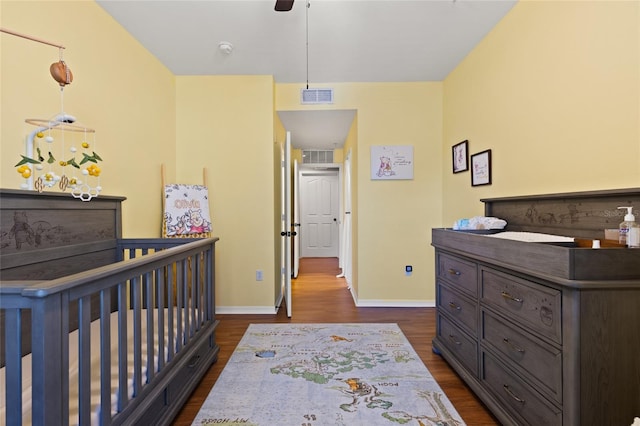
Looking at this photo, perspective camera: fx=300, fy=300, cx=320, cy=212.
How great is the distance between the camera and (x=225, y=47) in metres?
2.60

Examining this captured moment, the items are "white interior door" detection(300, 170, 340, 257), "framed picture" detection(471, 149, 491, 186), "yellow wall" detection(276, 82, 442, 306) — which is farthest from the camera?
"white interior door" detection(300, 170, 340, 257)

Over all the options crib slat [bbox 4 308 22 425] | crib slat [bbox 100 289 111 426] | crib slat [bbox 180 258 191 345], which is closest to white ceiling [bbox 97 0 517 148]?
crib slat [bbox 180 258 191 345]

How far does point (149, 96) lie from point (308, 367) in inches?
105

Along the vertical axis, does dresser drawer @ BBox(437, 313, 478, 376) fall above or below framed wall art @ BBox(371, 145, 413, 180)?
below

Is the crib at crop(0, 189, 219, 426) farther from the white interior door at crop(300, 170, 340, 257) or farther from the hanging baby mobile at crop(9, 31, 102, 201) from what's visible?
the white interior door at crop(300, 170, 340, 257)

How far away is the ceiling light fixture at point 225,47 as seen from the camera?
2564 mm

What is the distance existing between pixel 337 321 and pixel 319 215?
4.10 metres

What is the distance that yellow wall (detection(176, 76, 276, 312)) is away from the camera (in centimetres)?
319

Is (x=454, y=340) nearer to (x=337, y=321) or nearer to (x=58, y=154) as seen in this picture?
(x=337, y=321)

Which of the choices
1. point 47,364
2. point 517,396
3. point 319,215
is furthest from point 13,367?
point 319,215

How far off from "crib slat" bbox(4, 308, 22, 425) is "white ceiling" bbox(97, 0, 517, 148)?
215 centimetres

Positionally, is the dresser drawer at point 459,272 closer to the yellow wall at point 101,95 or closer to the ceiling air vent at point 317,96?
the ceiling air vent at point 317,96

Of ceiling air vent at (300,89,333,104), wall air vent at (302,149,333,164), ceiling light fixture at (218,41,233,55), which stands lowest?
wall air vent at (302,149,333,164)

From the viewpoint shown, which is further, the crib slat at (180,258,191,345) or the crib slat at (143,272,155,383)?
the crib slat at (180,258,191,345)
